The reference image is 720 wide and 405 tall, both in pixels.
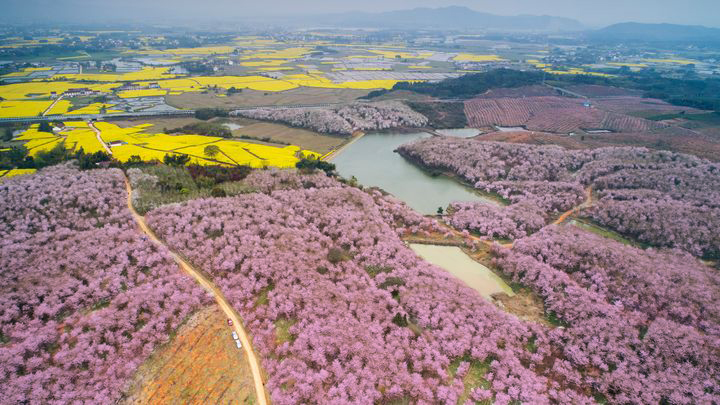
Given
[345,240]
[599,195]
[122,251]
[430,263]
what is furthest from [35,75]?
[599,195]

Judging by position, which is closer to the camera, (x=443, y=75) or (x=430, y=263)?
(x=430, y=263)

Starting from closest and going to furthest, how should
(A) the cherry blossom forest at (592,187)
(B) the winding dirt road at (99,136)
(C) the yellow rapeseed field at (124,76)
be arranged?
(A) the cherry blossom forest at (592,187) < (B) the winding dirt road at (99,136) < (C) the yellow rapeseed field at (124,76)

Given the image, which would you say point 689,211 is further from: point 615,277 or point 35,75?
point 35,75

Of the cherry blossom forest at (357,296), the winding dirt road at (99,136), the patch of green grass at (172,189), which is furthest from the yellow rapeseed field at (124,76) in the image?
the patch of green grass at (172,189)

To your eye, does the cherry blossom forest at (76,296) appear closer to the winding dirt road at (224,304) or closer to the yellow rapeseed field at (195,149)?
the winding dirt road at (224,304)

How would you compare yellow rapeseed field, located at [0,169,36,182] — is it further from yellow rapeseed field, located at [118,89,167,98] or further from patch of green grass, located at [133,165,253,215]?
yellow rapeseed field, located at [118,89,167,98]

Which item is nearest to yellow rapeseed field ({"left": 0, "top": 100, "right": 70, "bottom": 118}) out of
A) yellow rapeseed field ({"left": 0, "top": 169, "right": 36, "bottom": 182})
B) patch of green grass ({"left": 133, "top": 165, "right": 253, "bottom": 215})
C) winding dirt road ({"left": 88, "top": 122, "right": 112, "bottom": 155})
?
winding dirt road ({"left": 88, "top": 122, "right": 112, "bottom": 155})
